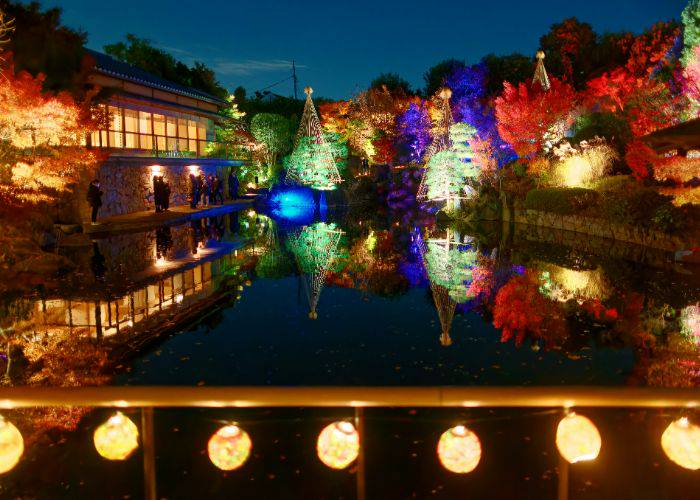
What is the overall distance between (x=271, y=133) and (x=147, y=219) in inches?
661

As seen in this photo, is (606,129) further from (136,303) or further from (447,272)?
(136,303)

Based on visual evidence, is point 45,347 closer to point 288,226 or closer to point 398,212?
point 288,226

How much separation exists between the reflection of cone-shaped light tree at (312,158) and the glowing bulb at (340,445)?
105ft

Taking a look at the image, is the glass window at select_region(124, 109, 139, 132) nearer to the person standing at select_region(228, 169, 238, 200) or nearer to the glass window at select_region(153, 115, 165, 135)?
the glass window at select_region(153, 115, 165, 135)

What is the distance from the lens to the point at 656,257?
15516 millimetres

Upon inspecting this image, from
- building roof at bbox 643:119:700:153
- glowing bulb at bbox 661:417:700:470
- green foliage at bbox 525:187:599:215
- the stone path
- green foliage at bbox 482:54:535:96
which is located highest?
green foliage at bbox 482:54:535:96

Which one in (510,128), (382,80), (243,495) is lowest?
(243,495)

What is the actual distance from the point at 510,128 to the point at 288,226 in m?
10.4

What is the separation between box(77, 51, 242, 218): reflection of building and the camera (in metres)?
24.7

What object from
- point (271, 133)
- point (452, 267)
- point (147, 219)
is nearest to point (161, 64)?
point (271, 133)

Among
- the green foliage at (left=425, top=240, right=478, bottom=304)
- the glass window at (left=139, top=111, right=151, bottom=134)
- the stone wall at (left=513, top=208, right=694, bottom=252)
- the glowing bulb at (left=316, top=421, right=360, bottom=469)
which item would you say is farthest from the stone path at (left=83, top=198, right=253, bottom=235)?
the glowing bulb at (left=316, top=421, right=360, bottom=469)

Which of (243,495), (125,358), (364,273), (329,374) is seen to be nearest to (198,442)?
(243,495)

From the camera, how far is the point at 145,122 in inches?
1200

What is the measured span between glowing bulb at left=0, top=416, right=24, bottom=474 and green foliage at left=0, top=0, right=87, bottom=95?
54.9 ft
